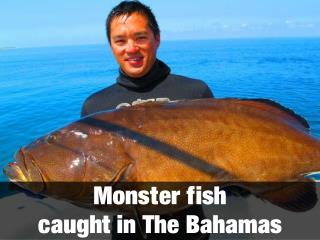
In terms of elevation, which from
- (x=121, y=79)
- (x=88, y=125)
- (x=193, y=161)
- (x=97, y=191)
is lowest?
(x=97, y=191)

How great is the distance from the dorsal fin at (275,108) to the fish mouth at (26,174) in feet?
4.58

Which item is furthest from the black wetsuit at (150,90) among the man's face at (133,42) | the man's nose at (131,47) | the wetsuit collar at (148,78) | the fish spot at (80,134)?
the fish spot at (80,134)

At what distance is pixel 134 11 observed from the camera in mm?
3068

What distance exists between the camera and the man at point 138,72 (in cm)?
303

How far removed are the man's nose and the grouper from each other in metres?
0.70

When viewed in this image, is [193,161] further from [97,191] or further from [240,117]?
[97,191]

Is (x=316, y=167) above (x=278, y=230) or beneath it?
above

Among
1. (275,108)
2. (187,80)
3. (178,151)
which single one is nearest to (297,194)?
(275,108)

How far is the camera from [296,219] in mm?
5891

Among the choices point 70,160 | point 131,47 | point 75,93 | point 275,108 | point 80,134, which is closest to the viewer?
point 70,160

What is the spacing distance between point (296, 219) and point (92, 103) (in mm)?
4129

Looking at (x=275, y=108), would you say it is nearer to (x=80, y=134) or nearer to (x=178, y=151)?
(x=178, y=151)

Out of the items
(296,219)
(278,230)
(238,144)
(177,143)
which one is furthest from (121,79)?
(296,219)

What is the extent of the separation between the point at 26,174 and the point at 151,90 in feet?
4.65
